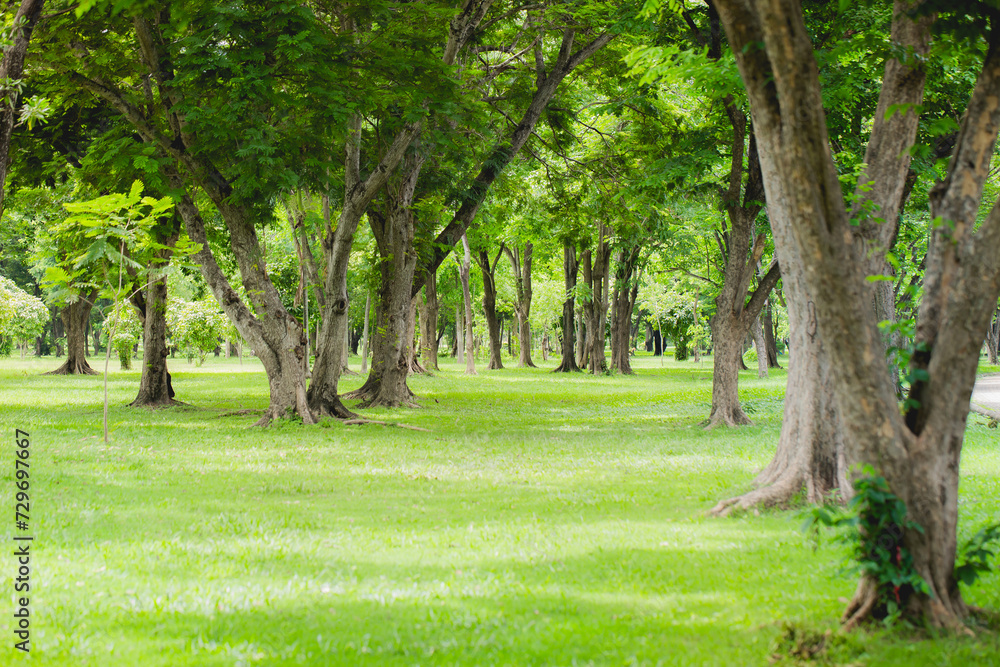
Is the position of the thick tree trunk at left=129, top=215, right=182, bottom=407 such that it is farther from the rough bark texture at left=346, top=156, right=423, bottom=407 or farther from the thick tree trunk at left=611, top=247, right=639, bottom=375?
the thick tree trunk at left=611, top=247, right=639, bottom=375

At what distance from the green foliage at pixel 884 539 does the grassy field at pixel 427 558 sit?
0.21 m

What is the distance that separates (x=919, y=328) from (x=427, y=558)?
3.82 meters

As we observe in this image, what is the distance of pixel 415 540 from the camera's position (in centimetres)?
664

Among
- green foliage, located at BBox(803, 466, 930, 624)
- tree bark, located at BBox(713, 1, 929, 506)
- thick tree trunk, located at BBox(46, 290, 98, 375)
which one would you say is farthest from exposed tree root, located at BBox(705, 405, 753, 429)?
thick tree trunk, located at BBox(46, 290, 98, 375)

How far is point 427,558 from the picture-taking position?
238 inches

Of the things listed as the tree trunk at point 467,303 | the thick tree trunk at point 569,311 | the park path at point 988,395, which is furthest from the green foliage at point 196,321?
the park path at point 988,395

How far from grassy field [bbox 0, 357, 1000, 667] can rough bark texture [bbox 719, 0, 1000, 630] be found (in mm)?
536

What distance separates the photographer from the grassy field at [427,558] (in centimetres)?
418

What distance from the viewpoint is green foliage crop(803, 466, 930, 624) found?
4.12 m

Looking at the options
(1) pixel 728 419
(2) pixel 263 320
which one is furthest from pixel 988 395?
(2) pixel 263 320

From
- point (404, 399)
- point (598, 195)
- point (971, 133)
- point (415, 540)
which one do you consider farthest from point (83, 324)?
point (971, 133)

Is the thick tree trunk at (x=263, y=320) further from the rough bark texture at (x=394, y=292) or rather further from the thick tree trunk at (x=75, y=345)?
the thick tree trunk at (x=75, y=345)

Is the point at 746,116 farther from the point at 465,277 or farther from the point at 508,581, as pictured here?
the point at 465,277

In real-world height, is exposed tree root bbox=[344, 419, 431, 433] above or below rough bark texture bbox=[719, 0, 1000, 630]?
below
